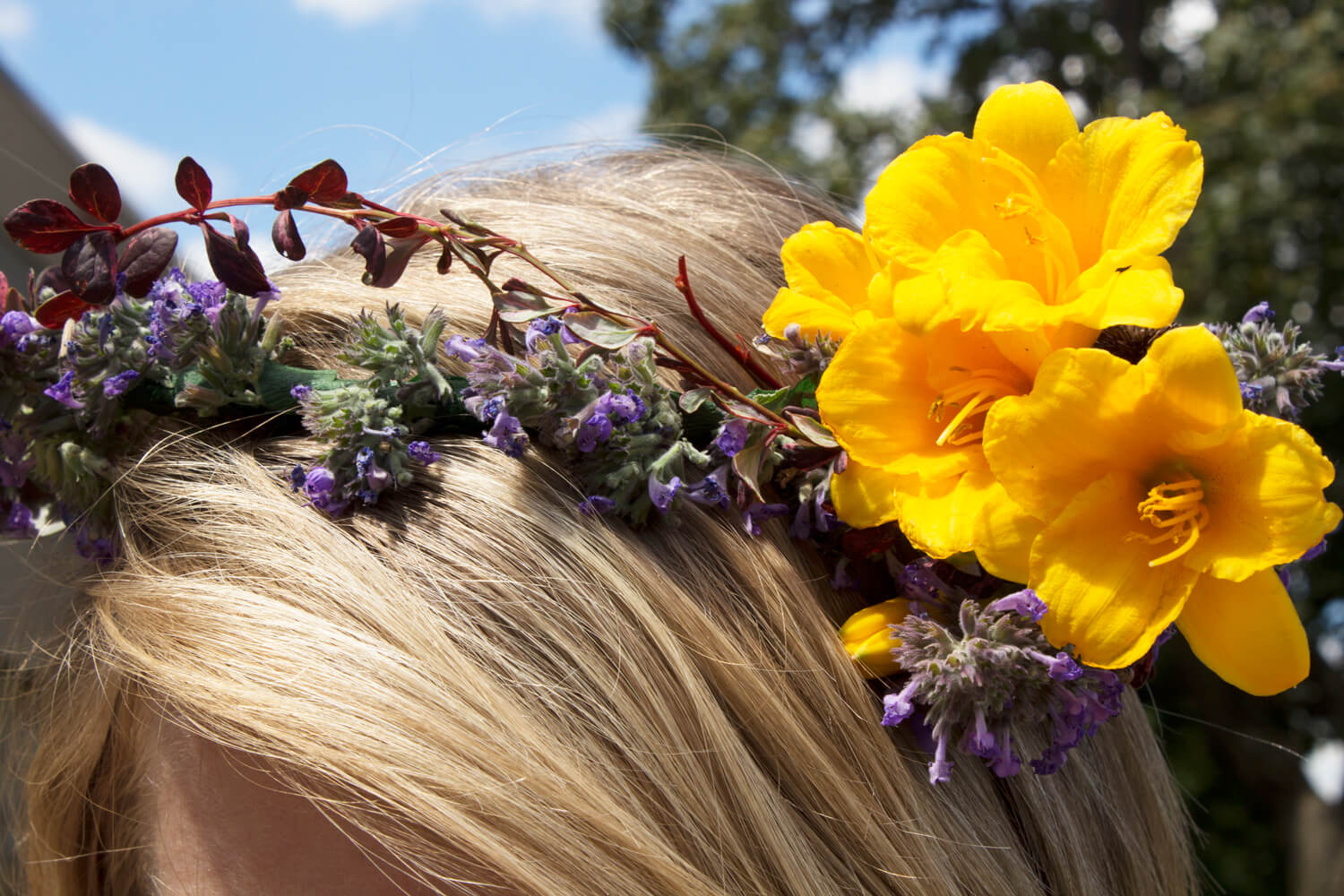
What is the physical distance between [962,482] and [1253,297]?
6.73 meters

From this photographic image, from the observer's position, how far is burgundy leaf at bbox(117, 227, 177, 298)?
40.5 inches

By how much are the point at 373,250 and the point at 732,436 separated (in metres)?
0.41

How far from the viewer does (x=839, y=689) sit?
1114 millimetres

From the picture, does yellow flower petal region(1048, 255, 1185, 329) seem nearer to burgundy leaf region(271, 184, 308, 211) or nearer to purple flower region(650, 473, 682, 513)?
purple flower region(650, 473, 682, 513)

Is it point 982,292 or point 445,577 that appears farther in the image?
point 445,577

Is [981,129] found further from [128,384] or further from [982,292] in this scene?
[128,384]

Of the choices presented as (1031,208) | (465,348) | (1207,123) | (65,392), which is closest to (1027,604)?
(1031,208)

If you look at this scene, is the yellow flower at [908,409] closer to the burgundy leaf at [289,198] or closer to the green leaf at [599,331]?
the green leaf at [599,331]

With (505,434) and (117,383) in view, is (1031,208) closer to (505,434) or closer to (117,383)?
(505,434)

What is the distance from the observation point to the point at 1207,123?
651 centimetres

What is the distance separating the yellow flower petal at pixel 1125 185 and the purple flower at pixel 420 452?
715 millimetres

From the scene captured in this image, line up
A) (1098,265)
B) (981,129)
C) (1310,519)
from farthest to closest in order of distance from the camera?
(981,129) < (1098,265) < (1310,519)

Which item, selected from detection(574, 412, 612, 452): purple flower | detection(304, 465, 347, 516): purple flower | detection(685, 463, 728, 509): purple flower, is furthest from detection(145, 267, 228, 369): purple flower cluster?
detection(685, 463, 728, 509): purple flower

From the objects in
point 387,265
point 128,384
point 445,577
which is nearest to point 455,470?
point 445,577
